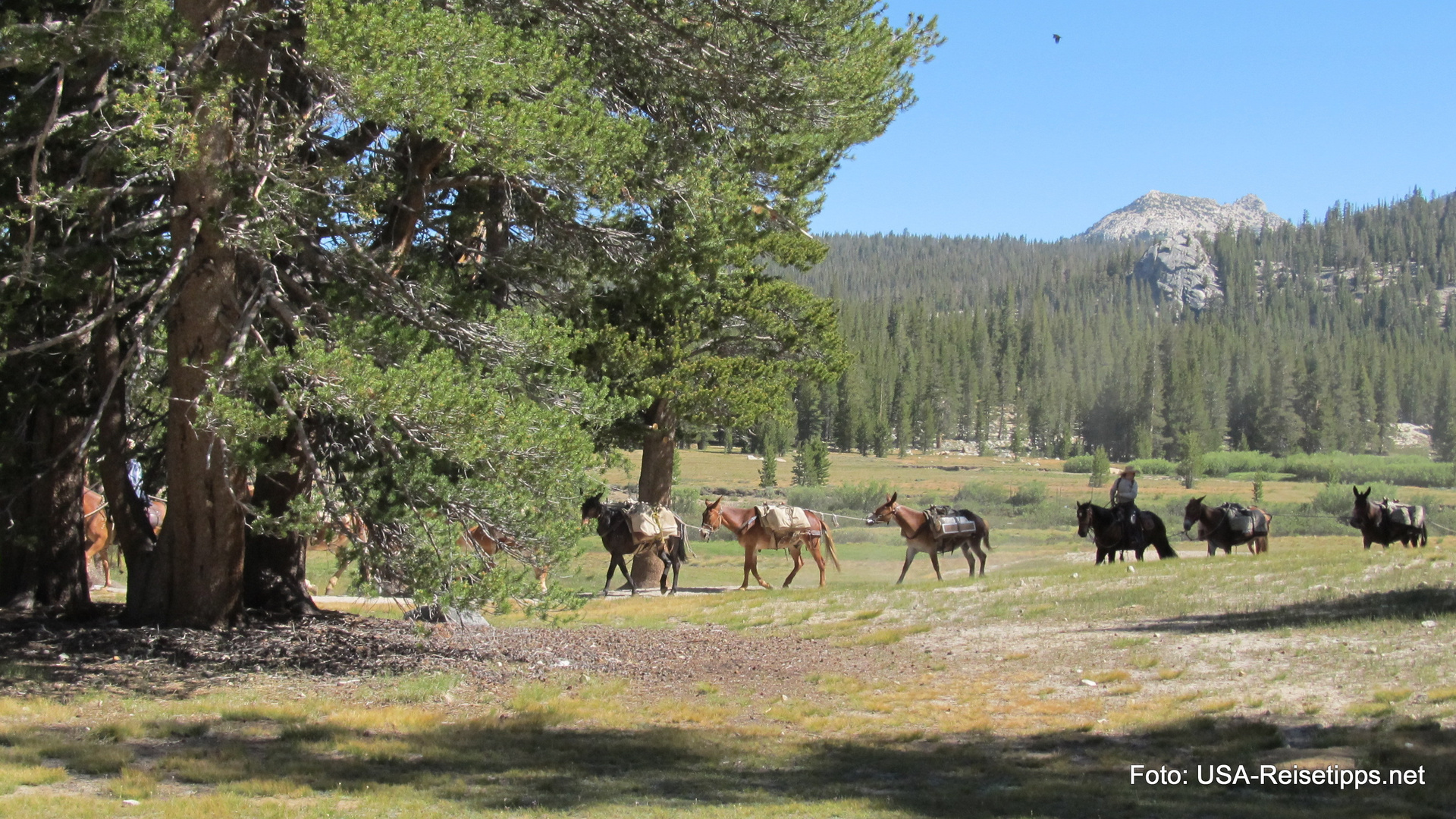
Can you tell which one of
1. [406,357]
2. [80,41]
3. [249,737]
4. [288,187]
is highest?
[80,41]

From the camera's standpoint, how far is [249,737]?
8.52 meters

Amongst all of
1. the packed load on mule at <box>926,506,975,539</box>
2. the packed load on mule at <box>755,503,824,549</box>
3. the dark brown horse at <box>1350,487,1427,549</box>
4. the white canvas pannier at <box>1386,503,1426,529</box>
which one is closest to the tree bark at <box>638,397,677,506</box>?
the packed load on mule at <box>755,503,824,549</box>

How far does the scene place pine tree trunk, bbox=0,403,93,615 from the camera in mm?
12031

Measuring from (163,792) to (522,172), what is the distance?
5.88 m

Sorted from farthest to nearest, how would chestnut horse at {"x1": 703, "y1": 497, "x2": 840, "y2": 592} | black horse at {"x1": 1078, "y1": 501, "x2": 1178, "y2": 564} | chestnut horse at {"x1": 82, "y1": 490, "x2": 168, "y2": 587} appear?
1. chestnut horse at {"x1": 703, "y1": 497, "x2": 840, "y2": 592}
2. black horse at {"x1": 1078, "y1": 501, "x2": 1178, "y2": 564}
3. chestnut horse at {"x1": 82, "y1": 490, "x2": 168, "y2": 587}

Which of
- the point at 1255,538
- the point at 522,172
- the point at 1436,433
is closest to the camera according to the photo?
the point at 522,172

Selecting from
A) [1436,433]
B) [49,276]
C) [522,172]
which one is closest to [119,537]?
[49,276]

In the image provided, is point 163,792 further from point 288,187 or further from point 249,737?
point 288,187

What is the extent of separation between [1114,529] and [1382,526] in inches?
216

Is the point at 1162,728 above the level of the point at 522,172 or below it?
below

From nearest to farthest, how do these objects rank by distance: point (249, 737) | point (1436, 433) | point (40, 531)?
point (249, 737) → point (40, 531) → point (1436, 433)

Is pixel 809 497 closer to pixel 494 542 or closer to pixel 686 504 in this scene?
pixel 686 504

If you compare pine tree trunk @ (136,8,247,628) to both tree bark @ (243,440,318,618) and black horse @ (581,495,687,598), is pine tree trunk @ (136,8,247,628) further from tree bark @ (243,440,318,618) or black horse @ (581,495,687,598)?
black horse @ (581,495,687,598)

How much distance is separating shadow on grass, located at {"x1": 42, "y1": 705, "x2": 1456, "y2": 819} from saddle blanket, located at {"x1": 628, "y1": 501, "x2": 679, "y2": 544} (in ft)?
39.0
